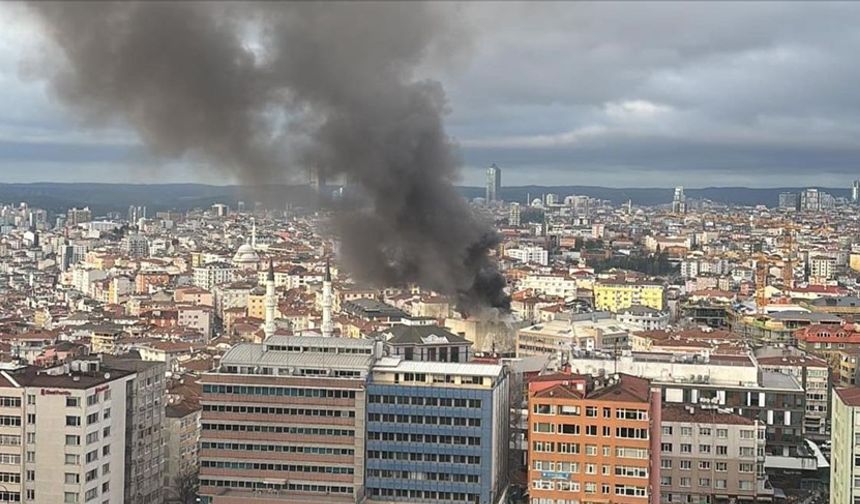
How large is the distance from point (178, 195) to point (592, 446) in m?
81.4

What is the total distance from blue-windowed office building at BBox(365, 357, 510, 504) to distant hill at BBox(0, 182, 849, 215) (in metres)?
35.7

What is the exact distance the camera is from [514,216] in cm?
11719

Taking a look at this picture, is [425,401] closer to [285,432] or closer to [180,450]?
[285,432]

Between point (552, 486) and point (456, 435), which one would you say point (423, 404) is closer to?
point (456, 435)

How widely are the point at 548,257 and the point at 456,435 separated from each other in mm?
64931

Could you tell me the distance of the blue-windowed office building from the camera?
17844 mm

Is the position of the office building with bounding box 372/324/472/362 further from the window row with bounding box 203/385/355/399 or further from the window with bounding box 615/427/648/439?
the window with bounding box 615/427/648/439

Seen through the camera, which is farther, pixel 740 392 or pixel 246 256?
pixel 246 256

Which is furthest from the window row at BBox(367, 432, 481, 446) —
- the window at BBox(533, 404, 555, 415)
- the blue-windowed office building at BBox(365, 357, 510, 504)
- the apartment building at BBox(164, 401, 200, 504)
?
the apartment building at BBox(164, 401, 200, 504)

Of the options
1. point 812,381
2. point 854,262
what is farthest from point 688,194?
point 812,381

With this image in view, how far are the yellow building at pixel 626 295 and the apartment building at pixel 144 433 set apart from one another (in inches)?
1308

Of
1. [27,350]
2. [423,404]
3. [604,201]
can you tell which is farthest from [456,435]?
[604,201]

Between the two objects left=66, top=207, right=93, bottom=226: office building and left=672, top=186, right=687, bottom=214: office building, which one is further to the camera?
left=672, top=186, right=687, bottom=214: office building

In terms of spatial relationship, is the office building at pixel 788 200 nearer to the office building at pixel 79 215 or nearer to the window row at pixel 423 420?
the office building at pixel 79 215
